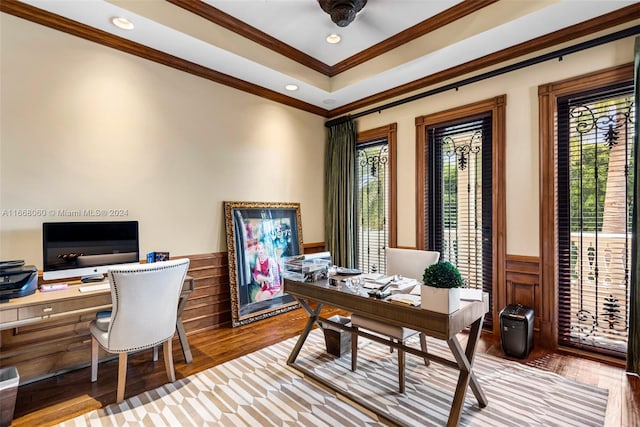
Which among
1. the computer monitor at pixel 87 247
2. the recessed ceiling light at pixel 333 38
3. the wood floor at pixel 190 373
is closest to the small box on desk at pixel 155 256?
the computer monitor at pixel 87 247

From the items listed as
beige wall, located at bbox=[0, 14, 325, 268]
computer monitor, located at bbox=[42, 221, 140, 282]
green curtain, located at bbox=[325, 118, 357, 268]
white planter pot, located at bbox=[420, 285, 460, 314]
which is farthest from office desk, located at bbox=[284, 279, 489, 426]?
green curtain, located at bbox=[325, 118, 357, 268]

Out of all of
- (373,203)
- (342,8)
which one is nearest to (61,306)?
(342,8)

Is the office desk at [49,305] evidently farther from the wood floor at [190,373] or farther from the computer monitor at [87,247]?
the wood floor at [190,373]

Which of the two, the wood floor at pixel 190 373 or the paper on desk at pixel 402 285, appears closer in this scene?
the wood floor at pixel 190 373

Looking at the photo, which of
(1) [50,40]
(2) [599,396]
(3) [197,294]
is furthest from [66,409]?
(2) [599,396]

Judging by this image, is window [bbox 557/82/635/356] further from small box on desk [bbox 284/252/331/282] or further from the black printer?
the black printer

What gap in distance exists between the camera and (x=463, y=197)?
352 cm

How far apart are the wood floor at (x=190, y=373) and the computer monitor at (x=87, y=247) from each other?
0.77 metres

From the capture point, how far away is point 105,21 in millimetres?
A: 2586

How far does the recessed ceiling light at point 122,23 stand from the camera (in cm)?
256

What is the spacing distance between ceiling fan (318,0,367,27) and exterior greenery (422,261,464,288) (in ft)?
7.23

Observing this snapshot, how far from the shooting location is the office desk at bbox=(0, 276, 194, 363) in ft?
6.42

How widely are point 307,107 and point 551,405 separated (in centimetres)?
414

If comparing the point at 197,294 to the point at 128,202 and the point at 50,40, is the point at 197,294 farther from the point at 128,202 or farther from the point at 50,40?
the point at 50,40
